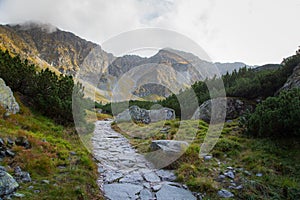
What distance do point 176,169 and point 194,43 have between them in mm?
6457

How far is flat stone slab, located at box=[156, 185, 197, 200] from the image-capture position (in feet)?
17.9

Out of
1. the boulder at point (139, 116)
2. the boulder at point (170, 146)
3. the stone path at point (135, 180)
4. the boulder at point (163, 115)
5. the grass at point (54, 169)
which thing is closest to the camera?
the grass at point (54, 169)

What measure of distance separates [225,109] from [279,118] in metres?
7.42

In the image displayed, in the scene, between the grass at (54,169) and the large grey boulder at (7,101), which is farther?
the large grey boulder at (7,101)

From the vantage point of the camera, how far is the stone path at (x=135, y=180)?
554 centimetres

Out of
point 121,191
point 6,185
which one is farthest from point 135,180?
point 6,185

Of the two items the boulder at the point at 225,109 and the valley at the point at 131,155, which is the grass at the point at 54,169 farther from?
the boulder at the point at 225,109

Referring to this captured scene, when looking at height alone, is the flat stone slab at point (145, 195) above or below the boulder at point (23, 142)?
below

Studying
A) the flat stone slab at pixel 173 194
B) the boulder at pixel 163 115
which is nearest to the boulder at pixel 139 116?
the boulder at pixel 163 115

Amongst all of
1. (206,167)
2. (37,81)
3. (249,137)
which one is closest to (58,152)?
(206,167)

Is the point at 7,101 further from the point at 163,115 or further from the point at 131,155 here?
the point at 163,115

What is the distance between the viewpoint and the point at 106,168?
295 inches

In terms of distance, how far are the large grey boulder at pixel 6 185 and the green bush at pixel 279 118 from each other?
878cm

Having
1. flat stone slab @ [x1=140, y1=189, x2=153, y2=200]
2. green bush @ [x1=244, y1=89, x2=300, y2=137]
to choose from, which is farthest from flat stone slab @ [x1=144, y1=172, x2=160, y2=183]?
green bush @ [x1=244, y1=89, x2=300, y2=137]
